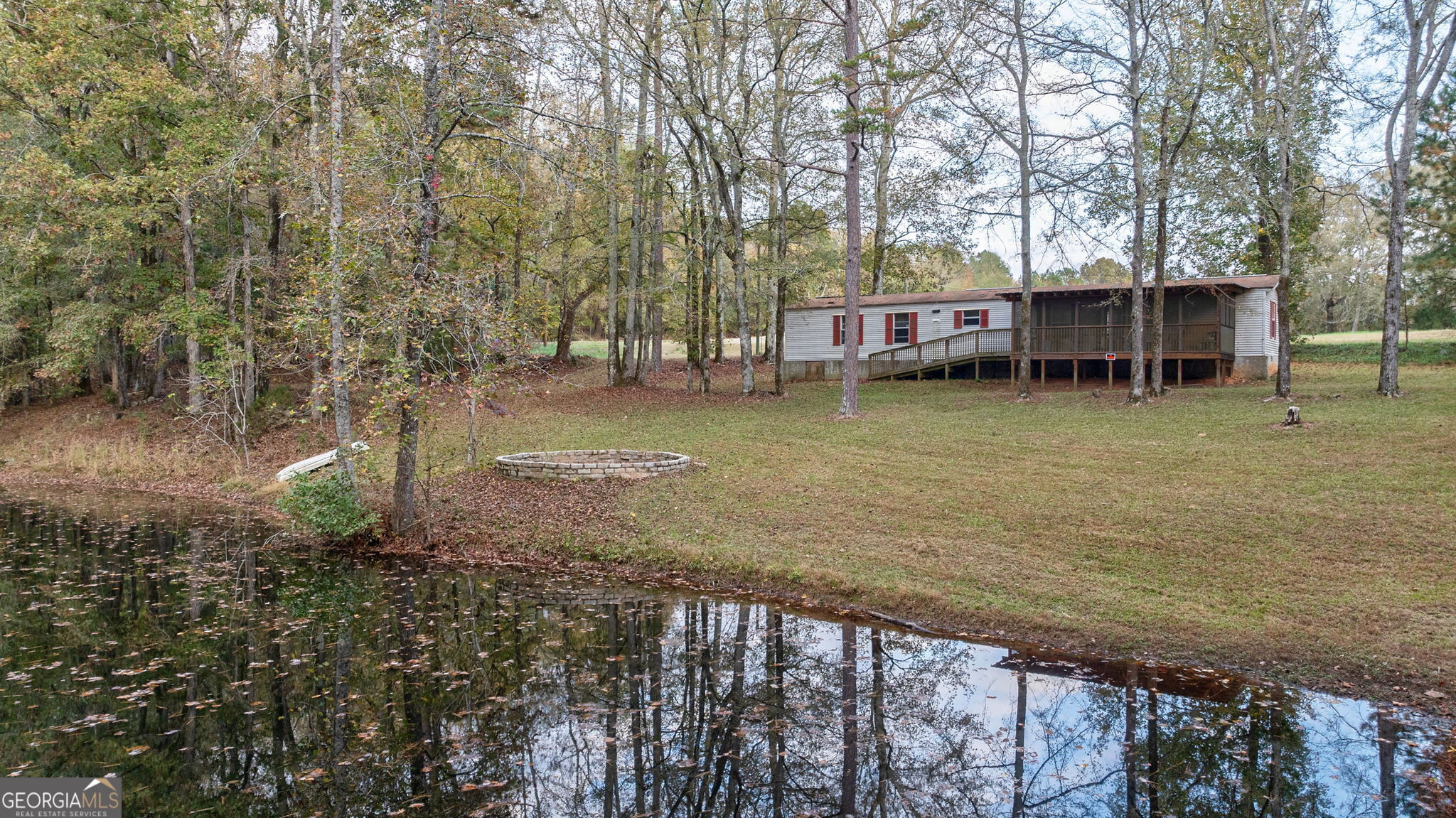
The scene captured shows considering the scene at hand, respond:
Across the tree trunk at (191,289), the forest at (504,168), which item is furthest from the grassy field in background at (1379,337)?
the tree trunk at (191,289)

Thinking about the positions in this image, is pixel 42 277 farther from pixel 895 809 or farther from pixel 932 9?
pixel 895 809

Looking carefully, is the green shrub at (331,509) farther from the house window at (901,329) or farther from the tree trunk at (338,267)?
the house window at (901,329)

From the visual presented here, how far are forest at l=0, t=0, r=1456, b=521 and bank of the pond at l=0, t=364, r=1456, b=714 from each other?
220 centimetres

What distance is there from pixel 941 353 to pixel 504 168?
1888 centimetres

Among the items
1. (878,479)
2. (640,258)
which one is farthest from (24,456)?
(878,479)

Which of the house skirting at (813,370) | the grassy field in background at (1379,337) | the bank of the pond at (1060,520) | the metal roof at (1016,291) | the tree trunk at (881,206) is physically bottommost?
the bank of the pond at (1060,520)

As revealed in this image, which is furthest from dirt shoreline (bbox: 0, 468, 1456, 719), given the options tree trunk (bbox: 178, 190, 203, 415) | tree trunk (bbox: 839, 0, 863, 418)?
tree trunk (bbox: 839, 0, 863, 418)

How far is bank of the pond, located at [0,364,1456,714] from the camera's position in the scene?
310 inches

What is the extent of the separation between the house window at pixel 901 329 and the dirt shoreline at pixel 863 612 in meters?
18.2

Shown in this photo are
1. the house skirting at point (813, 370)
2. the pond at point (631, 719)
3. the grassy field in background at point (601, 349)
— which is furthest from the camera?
the grassy field in background at point (601, 349)

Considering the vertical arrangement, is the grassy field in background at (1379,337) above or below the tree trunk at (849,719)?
above

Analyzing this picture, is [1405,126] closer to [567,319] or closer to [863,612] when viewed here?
[863,612]

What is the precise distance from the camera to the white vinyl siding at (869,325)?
28.1 meters
